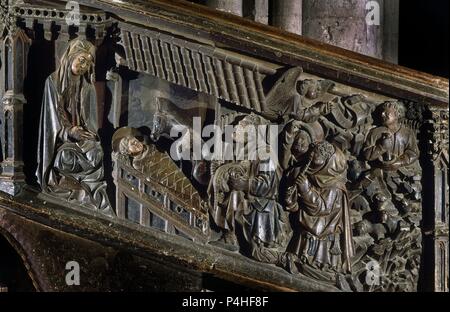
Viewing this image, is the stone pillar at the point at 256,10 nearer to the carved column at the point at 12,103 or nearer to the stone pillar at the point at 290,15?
the stone pillar at the point at 290,15

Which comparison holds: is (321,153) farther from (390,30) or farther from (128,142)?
(390,30)

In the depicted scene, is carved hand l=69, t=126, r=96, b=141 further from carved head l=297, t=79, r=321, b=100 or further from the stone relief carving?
carved head l=297, t=79, r=321, b=100

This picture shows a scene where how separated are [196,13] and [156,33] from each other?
263mm

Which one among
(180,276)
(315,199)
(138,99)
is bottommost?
(180,276)

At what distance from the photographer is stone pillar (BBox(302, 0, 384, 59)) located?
8.01 meters

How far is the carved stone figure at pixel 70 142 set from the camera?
259 inches

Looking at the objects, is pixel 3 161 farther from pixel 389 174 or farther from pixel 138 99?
pixel 389 174

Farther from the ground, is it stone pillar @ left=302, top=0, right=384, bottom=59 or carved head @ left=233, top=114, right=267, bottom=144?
stone pillar @ left=302, top=0, right=384, bottom=59

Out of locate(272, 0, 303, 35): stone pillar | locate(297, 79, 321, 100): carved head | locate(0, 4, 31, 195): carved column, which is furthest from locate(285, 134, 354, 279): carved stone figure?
locate(272, 0, 303, 35): stone pillar

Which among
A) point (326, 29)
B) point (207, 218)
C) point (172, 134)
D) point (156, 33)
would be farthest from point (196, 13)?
point (326, 29)

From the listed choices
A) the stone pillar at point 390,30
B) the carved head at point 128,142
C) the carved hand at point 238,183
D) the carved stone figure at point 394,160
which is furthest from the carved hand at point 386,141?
the stone pillar at point 390,30

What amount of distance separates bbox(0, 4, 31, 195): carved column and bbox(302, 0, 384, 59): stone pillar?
8.06ft

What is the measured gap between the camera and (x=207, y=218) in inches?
261

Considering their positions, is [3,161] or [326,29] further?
[326,29]
